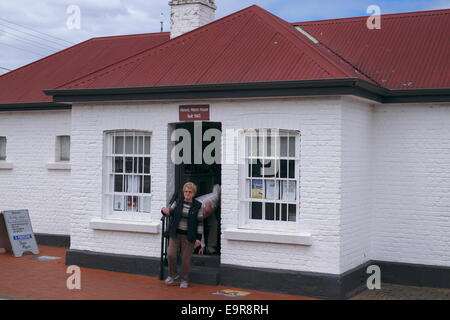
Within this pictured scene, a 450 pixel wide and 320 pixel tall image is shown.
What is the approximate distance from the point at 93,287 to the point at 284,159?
395 centimetres

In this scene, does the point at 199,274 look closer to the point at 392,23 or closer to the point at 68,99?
the point at 68,99

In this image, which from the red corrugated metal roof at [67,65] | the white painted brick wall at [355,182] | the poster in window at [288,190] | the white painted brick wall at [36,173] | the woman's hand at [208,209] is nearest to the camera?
the white painted brick wall at [355,182]

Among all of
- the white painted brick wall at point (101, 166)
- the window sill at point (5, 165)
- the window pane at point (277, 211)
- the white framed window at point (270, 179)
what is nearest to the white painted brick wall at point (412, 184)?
the white framed window at point (270, 179)

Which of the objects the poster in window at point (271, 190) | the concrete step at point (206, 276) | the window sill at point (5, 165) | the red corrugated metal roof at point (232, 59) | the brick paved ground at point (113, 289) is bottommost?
the brick paved ground at point (113, 289)

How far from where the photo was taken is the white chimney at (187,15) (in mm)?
15422

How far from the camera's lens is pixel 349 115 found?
10.7m

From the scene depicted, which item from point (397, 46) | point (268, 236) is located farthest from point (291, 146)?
point (397, 46)

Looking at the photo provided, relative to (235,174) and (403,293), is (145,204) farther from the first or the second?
(403,293)

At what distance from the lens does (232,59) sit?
1166 cm

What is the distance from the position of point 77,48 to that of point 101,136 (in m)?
6.68

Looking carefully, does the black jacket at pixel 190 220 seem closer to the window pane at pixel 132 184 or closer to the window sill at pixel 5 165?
the window pane at pixel 132 184

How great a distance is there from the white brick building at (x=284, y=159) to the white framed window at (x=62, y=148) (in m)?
2.68

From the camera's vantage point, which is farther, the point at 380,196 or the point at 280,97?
the point at 380,196

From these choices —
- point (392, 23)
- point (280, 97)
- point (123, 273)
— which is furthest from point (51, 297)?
point (392, 23)
